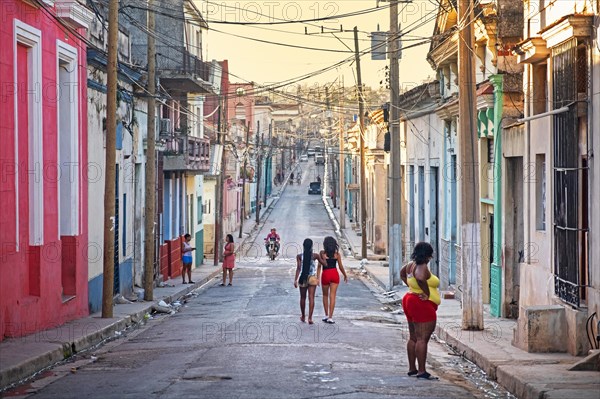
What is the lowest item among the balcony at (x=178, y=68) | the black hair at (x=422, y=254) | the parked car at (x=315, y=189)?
the black hair at (x=422, y=254)

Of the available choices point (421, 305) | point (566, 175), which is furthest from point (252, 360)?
point (566, 175)

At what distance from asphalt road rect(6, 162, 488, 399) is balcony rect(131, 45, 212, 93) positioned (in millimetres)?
13297

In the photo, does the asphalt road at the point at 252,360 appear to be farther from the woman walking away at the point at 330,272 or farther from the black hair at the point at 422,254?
the black hair at the point at 422,254

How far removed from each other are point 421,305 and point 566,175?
3.88 meters

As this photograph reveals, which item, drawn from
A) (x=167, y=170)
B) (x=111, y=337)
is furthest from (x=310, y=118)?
(x=111, y=337)

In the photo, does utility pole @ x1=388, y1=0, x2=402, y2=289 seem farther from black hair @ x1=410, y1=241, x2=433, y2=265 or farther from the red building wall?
black hair @ x1=410, y1=241, x2=433, y2=265

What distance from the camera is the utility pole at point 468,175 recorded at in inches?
716

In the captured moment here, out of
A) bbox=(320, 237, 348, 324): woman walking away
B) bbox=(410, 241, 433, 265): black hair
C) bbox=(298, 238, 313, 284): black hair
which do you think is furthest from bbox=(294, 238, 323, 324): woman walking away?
bbox=(410, 241, 433, 265): black hair

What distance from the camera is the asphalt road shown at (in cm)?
1176

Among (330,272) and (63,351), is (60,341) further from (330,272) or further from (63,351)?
(330,272)

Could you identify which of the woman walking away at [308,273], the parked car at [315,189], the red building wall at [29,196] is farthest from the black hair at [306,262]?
the parked car at [315,189]

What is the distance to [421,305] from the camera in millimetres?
12852

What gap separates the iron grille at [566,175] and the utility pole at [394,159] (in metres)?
13.8

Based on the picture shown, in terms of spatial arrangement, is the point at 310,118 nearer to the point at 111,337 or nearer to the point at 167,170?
the point at 167,170
